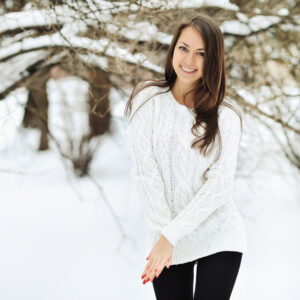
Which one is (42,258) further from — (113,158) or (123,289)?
(113,158)

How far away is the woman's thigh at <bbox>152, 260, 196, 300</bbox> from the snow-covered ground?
1211 mm

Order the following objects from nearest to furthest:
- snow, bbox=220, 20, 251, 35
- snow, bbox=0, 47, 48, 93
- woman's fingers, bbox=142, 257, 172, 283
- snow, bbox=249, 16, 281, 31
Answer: woman's fingers, bbox=142, 257, 172, 283 → snow, bbox=0, 47, 48, 93 → snow, bbox=249, 16, 281, 31 → snow, bbox=220, 20, 251, 35

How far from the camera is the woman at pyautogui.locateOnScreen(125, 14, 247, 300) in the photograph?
1.59 metres

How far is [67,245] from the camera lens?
3.57 metres

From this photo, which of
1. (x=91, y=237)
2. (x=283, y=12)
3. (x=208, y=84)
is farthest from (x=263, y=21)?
(x=91, y=237)

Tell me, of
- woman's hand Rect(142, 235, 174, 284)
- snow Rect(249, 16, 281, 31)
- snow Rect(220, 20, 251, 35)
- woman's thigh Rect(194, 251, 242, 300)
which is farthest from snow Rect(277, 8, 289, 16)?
woman's hand Rect(142, 235, 174, 284)

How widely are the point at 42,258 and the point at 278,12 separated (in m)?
2.85

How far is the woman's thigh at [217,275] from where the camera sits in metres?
1.60

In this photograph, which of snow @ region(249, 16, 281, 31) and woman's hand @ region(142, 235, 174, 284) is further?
snow @ region(249, 16, 281, 31)

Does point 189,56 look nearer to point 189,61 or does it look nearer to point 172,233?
point 189,61

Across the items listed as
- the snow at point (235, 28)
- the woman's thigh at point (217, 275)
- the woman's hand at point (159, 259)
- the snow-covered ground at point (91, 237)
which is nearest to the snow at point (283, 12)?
the snow at point (235, 28)

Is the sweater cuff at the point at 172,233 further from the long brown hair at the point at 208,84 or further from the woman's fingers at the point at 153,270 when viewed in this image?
the long brown hair at the point at 208,84

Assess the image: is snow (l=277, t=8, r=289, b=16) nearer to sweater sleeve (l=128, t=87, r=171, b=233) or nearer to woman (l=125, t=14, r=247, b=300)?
woman (l=125, t=14, r=247, b=300)

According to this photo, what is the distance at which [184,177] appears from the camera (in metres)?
1.64
